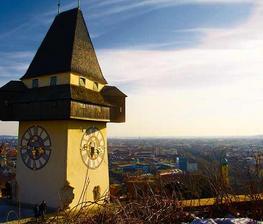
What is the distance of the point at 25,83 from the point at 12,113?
151cm

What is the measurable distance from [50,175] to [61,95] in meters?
2.94

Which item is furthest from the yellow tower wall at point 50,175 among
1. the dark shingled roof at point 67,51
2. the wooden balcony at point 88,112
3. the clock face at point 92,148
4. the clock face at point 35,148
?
the dark shingled roof at point 67,51

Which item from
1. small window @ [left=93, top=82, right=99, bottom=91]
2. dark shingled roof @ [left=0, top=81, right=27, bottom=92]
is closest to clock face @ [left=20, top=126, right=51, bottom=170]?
dark shingled roof @ [left=0, top=81, right=27, bottom=92]

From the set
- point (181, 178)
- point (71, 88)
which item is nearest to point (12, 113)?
point (71, 88)

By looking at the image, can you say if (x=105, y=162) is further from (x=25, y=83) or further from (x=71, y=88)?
(x=25, y=83)

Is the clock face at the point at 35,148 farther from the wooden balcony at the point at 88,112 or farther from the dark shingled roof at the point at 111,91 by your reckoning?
the dark shingled roof at the point at 111,91

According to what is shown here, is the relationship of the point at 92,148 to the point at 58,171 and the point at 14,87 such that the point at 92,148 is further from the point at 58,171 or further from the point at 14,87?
the point at 14,87

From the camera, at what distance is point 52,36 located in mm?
16234

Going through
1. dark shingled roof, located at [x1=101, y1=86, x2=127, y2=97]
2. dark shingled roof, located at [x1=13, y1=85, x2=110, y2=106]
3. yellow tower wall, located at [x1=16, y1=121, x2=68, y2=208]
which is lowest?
yellow tower wall, located at [x1=16, y1=121, x2=68, y2=208]

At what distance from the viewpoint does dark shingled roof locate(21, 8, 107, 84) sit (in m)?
14.9

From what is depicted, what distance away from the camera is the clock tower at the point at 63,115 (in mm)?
Answer: 13484

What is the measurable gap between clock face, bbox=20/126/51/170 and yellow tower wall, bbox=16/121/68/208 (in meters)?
0.16

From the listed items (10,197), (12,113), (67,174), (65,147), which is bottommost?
(10,197)

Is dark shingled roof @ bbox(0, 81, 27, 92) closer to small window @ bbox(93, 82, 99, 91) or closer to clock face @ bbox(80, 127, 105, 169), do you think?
small window @ bbox(93, 82, 99, 91)
